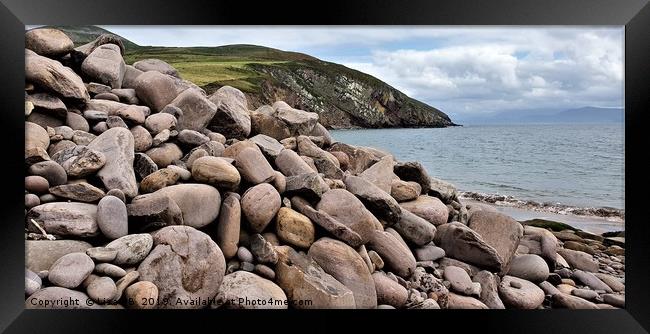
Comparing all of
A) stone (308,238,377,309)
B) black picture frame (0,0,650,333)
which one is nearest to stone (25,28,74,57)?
black picture frame (0,0,650,333)

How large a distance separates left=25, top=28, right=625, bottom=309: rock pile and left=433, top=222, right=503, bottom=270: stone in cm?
1

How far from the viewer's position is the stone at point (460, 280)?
332 cm

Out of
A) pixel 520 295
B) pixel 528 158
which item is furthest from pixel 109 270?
pixel 528 158

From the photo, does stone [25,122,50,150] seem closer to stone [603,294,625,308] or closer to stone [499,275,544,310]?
stone [499,275,544,310]

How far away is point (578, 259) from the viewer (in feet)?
11.9

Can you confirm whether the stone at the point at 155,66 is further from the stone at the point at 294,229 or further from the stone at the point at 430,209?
the stone at the point at 430,209

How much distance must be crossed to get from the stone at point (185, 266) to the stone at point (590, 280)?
9.04 feet

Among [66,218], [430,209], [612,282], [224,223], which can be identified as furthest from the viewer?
[430,209]

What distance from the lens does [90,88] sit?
395 centimetres
